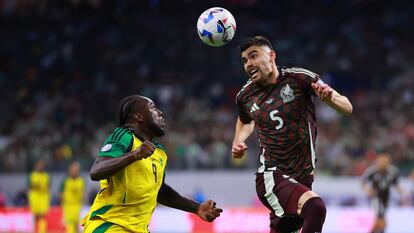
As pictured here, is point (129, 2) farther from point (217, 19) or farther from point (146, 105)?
point (146, 105)

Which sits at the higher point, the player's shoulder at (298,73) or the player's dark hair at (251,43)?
the player's dark hair at (251,43)

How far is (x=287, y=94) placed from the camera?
7.38 meters

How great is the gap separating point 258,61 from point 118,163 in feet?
7.41

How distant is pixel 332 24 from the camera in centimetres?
2761

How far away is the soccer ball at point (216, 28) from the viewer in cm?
803

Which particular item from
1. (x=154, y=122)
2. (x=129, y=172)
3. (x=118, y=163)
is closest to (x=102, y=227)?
(x=129, y=172)

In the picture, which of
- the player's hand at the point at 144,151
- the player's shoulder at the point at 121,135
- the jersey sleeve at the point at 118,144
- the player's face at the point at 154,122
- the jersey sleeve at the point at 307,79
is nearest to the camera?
the player's hand at the point at 144,151

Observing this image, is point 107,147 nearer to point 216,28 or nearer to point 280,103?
point 280,103

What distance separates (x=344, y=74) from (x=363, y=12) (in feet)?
10.8

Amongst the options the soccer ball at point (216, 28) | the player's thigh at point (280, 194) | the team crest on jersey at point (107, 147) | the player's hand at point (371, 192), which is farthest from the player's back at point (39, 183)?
the team crest on jersey at point (107, 147)

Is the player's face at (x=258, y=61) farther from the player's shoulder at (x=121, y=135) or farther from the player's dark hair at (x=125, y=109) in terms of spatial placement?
the player's shoulder at (x=121, y=135)

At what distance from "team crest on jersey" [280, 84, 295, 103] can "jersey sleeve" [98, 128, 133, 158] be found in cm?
196

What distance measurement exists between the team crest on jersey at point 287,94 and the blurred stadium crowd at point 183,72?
44.9 ft

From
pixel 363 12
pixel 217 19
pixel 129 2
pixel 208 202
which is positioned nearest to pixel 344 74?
pixel 363 12
